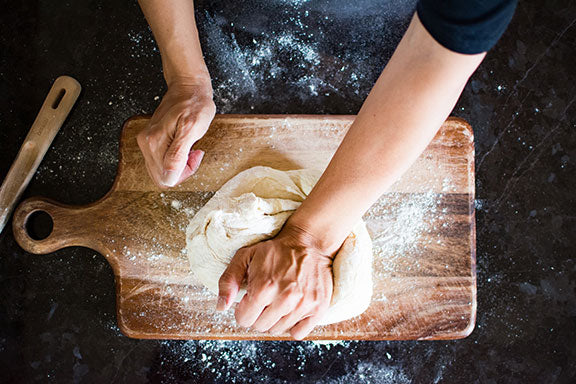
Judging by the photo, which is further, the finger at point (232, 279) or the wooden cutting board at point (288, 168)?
the wooden cutting board at point (288, 168)

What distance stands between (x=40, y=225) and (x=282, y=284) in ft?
2.99

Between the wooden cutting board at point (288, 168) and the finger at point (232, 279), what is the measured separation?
288 millimetres

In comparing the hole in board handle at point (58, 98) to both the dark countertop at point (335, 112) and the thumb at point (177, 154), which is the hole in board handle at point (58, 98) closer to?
the dark countertop at point (335, 112)

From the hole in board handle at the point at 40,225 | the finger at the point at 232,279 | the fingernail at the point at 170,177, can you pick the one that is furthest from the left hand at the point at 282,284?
the hole in board handle at the point at 40,225

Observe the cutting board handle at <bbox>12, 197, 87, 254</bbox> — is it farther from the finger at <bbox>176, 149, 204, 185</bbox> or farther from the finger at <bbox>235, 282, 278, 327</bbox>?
the finger at <bbox>235, 282, 278, 327</bbox>

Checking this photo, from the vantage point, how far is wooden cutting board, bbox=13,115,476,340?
3.67 feet

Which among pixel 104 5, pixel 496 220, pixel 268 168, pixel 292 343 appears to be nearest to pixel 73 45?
pixel 104 5

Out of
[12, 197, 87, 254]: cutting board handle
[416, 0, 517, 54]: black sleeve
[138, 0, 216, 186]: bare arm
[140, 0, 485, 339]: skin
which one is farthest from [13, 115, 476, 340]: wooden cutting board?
[416, 0, 517, 54]: black sleeve

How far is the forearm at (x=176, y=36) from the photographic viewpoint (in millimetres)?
989

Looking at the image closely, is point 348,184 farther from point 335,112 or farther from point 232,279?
point 335,112

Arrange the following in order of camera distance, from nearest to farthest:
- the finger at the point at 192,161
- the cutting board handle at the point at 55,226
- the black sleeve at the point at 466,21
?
the black sleeve at the point at 466,21 < the finger at the point at 192,161 < the cutting board handle at the point at 55,226

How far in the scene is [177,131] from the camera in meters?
0.98

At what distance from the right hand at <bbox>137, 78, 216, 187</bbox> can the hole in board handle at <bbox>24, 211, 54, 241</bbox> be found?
0.45 metres

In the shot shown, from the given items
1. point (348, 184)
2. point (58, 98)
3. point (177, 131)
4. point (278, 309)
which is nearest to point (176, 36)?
point (177, 131)
